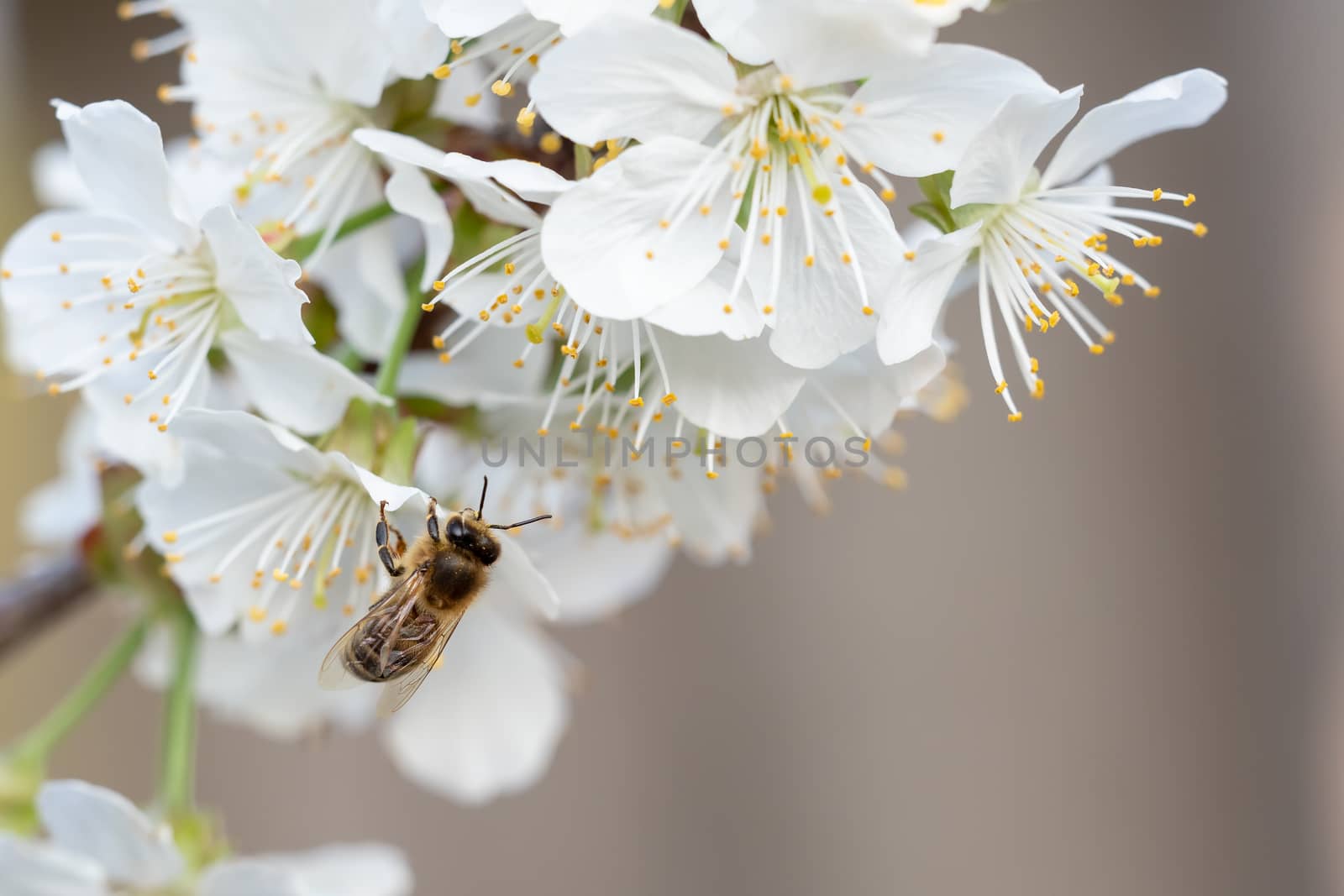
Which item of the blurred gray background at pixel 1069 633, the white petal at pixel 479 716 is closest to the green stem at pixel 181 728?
the white petal at pixel 479 716

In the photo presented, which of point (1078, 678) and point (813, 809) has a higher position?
point (1078, 678)

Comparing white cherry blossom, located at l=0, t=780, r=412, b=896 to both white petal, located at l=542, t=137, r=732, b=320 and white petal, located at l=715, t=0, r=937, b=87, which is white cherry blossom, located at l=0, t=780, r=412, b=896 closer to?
white petal, located at l=542, t=137, r=732, b=320

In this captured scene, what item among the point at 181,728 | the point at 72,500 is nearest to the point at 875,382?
the point at 181,728

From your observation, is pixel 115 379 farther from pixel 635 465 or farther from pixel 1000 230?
pixel 1000 230

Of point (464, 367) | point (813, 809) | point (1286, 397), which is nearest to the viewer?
point (464, 367)

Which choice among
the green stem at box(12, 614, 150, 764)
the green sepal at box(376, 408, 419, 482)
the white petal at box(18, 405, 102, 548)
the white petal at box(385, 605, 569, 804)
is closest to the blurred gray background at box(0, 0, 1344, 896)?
the white petal at box(385, 605, 569, 804)

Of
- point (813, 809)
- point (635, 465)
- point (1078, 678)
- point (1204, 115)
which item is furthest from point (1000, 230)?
point (813, 809)

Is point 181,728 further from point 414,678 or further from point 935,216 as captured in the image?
point 935,216
